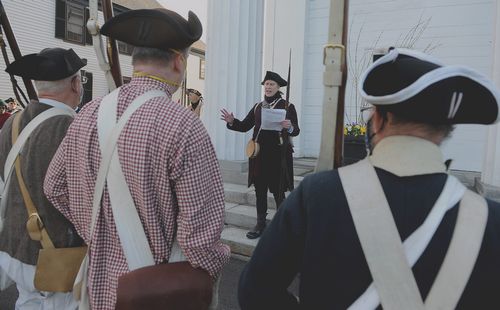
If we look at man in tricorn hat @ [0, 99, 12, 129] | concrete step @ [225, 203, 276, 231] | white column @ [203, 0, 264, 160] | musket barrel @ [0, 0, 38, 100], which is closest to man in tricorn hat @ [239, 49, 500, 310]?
musket barrel @ [0, 0, 38, 100]

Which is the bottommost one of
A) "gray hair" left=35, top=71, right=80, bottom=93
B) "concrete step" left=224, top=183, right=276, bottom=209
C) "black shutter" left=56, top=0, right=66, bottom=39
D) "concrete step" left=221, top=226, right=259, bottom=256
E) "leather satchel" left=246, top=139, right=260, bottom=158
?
"concrete step" left=221, top=226, right=259, bottom=256

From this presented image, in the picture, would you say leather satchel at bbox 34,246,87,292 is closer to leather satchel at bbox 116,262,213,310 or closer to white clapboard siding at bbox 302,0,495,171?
leather satchel at bbox 116,262,213,310

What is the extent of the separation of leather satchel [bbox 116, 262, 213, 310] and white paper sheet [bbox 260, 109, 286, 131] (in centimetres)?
316

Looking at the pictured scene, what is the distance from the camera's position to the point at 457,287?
0.99 metres

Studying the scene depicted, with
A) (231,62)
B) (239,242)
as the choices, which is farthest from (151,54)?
(231,62)

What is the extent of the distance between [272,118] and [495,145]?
2.65m

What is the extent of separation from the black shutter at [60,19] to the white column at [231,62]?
12.9 metres

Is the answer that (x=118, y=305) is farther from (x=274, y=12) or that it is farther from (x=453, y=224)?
(x=274, y=12)

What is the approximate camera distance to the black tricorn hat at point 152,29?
63.5 inches

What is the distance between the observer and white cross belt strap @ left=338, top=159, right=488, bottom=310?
3.24 feet

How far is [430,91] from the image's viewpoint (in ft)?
3.36

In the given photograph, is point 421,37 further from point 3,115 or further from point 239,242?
point 3,115

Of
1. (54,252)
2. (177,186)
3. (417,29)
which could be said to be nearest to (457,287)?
(177,186)

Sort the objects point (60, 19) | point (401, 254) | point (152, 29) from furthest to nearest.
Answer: point (60, 19) < point (152, 29) < point (401, 254)
